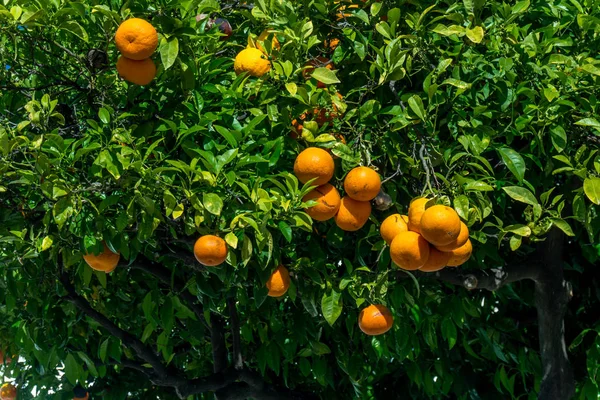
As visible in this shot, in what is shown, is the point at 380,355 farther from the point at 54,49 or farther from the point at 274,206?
the point at 54,49

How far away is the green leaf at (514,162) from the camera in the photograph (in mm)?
2807

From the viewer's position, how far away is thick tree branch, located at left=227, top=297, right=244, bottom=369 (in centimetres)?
367

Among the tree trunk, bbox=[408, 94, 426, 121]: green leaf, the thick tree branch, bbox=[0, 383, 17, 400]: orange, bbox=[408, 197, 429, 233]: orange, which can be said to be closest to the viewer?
bbox=[408, 197, 429, 233]: orange

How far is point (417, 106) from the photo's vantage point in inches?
111

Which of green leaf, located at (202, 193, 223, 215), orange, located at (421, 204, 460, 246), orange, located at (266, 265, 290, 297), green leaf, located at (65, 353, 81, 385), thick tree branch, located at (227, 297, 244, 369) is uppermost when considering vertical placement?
green leaf, located at (202, 193, 223, 215)

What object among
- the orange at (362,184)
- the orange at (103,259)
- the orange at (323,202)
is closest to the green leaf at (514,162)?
the orange at (362,184)

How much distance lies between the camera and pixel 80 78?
3232 mm

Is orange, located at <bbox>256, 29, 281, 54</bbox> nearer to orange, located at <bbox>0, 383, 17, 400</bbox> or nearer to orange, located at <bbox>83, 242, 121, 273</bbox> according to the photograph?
orange, located at <bbox>83, 242, 121, 273</bbox>

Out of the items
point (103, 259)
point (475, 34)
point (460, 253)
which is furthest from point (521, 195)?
point (103, 259)

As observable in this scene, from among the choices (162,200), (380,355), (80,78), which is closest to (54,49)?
(80,78)

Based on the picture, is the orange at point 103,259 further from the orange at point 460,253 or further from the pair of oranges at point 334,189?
the orange at point 460,253

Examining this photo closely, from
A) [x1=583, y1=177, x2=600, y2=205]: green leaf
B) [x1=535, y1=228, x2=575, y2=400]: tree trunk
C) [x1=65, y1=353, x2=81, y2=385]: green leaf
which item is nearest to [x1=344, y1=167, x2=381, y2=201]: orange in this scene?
[x1=583, y1=177, x2=600, y2=205]: green leaf

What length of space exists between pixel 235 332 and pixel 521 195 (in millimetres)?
1371

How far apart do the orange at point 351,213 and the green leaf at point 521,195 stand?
41 centimetres
